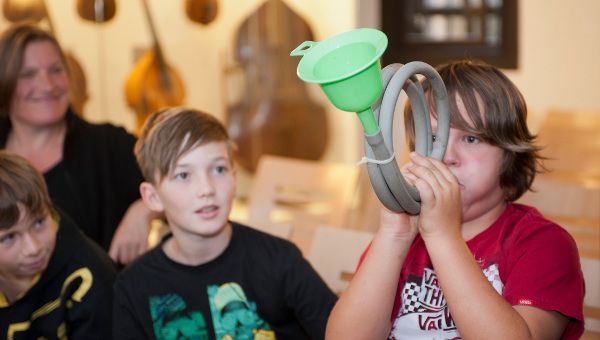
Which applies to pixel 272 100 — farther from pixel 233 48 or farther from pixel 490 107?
pixel 490 107

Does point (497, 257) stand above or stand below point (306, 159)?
above

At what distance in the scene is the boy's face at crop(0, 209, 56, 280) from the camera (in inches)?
60.0

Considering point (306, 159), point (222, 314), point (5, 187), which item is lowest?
point (306, 159)

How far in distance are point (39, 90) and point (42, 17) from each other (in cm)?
143

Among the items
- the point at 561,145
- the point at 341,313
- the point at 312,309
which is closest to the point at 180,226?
the point at 312,309

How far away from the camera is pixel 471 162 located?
3.57 ft

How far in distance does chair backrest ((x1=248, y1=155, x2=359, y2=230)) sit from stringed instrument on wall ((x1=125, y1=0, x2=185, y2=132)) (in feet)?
3.49

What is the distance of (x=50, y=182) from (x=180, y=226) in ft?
2.23

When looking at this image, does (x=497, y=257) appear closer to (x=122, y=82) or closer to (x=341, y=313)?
(x=341, y=313)

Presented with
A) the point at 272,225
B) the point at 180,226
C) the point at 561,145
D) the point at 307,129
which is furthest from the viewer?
the point at 307,129

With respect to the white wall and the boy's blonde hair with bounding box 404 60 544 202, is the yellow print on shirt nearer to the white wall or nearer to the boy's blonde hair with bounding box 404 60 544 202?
the boy's blonde hair with bounding box 404 60 544 202

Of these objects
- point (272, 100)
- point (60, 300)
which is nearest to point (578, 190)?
point (60, 300)

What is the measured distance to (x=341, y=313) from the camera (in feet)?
3.58

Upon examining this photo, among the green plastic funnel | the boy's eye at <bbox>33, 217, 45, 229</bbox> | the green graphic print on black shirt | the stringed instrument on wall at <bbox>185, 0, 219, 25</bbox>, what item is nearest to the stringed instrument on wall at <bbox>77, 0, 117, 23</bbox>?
the stringed instrument on wall at <bbox>185, 0, 219, 25</bbox>
